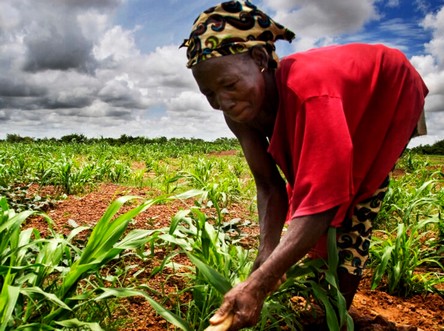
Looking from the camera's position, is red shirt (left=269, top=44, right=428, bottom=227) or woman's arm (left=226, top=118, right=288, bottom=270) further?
woman's arm (left=226, top=118, right=288, bottom=270)

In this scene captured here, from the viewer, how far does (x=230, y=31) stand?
1275 mm

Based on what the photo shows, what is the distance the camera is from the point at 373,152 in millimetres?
1521

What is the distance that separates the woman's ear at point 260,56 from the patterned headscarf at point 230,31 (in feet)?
0.06

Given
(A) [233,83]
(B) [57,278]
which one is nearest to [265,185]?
(A) [233,83]

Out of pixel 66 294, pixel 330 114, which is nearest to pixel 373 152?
pixel 330 114

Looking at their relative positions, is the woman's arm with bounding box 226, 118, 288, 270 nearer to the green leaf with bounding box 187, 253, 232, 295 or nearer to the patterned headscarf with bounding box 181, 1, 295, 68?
the green leaf with bounding box 187, 253, 232, 295

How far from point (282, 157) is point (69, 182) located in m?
3.52

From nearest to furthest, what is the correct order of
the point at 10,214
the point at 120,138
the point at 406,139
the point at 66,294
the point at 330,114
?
the point at 330,114
the point at 66,294
the point at 406,139
the point at 10,214
the point at 120,138

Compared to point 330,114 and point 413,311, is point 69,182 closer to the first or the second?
point 413,311

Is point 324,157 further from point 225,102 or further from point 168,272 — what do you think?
point 168,272

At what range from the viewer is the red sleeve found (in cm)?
114

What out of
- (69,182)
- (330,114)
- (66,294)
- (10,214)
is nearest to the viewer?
(330,114)

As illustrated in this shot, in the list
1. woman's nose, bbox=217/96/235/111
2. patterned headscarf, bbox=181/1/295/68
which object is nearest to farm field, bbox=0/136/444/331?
woman's nose, bbox=217/96/235/111

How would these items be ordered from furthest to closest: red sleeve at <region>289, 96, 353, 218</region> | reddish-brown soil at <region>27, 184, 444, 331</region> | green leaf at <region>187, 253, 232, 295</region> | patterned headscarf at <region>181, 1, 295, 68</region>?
reddish-brown soil at <region>27, 184, 444, 331</region> < green leaf at <region>187, 253, 232, 295</region> < patterned headscarf at <region>181, 1, 295, 68</region> < red sleeve at <region>289, 96, 353, 218</region>
